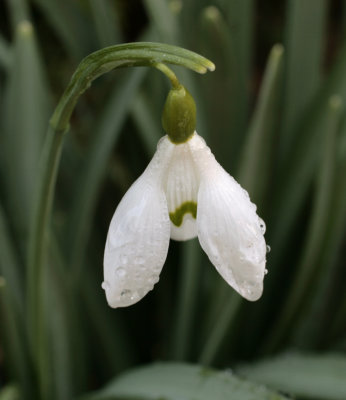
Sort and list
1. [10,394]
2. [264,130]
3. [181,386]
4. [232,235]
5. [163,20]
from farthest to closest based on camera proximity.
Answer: [163,20]
[264,130]
[10,394]
[181,386]
[232,235]

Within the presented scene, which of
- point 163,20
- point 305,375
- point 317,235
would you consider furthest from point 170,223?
point 163,20

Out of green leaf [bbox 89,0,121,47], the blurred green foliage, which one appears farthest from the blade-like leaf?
green leaf [bbox 89,0,121,47]

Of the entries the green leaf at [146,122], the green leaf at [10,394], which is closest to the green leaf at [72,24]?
the green leaf at [146,122]

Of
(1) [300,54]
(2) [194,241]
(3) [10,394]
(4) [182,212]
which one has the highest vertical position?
(1) [300,54]

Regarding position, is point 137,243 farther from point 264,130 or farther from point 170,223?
point 264,130

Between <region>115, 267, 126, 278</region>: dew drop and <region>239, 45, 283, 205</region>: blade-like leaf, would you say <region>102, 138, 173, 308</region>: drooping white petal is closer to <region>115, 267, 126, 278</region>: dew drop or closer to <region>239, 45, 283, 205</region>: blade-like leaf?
<region>115, 267, 126, 278</region>: dew drop

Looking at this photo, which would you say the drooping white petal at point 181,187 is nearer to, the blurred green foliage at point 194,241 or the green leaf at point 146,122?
the blurred green foliage at point 194,241
